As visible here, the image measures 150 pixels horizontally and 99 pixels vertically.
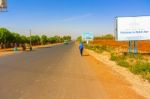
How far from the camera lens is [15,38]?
88312 mm

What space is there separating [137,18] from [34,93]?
23.9 metres

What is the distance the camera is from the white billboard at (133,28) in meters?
30.7

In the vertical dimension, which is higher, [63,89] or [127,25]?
[127,25]

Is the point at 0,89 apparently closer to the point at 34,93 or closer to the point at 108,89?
the point at 34,93

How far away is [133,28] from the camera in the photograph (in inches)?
1219

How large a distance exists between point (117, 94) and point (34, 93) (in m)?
2.39

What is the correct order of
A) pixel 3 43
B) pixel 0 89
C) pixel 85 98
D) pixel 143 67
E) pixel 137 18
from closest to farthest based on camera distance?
1. pixel 85 98
2. pixel 0 89
3. pixel 143 67
4. pixel 137 18
5. pixel 3 43

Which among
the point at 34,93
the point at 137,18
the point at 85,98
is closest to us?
the point at 85,98

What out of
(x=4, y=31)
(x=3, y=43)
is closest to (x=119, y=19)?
(x=4, y=31)

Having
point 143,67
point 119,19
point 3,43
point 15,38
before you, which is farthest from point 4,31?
point 143,67

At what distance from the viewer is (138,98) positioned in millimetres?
8070

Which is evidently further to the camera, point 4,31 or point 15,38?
point 15,38

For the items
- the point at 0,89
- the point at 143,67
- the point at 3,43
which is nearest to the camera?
the point at 0,89

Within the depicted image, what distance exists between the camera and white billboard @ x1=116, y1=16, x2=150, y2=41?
3066 cm
